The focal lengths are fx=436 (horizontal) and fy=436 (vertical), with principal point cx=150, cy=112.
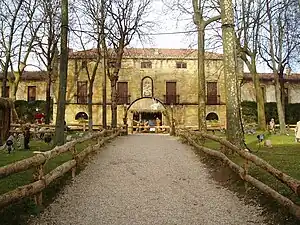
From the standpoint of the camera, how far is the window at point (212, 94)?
152ft

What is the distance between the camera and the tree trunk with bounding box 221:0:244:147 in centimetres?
1227

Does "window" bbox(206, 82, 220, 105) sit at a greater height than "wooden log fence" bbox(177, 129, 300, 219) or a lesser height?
greater

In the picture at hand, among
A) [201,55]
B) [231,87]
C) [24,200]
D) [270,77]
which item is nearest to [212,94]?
[270,77]

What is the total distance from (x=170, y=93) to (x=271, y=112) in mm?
10710

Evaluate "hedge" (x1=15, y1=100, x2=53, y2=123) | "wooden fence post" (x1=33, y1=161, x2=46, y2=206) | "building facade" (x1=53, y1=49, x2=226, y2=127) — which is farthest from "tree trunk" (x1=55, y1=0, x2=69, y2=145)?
"hedge" (x1=15, y1=100, x2=53, y2=123)

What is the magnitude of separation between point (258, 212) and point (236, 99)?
579cm

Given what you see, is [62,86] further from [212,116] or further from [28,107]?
[212,116]

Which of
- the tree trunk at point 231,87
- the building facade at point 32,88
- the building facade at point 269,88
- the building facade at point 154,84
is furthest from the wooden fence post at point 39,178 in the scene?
the building facade at point 269,88

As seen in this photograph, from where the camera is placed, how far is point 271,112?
149 ft

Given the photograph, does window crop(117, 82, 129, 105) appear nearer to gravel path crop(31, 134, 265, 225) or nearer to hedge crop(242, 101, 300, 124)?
hedge crop(242, 101, 300, 124)

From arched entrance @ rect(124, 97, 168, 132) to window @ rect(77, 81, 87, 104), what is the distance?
547cm

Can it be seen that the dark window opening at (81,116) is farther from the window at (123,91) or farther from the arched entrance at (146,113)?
the arched entrance at (146,113)

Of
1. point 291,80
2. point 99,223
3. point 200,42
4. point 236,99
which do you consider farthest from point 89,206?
point 291,80

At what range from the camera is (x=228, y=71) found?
12398 mm
